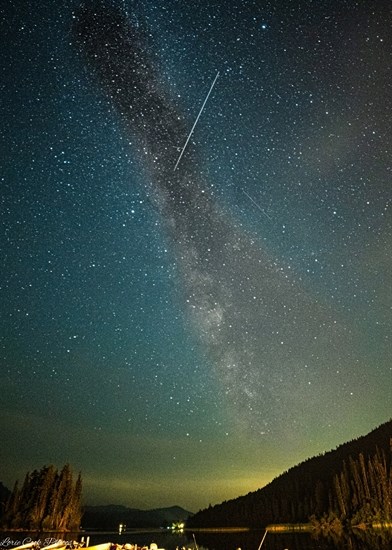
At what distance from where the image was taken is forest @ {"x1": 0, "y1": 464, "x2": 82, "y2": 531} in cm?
11194

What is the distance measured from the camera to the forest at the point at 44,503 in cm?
11194

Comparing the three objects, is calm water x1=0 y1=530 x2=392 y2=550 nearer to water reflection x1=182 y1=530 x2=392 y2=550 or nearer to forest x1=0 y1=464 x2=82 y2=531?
water reflection x1=182 y1=530 x2=392 y2=550

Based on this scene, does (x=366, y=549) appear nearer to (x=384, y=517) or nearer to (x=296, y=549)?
(x=296, y=549)

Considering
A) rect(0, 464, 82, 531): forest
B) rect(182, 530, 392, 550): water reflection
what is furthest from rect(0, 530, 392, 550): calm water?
rect(0, 464, 82, 531): forest

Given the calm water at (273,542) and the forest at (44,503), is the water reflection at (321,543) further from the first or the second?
the forest at (44,503)

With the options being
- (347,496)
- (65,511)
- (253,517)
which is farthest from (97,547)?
(253,517)

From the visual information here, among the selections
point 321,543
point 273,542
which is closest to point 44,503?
point 273,542

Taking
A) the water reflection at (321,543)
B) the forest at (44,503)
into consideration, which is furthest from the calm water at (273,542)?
the forest at (44,503)

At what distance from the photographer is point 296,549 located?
57812 mm

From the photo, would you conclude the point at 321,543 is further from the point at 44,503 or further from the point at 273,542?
the point at 44,503

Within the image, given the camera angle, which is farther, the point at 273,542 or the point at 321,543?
the point at 273,542

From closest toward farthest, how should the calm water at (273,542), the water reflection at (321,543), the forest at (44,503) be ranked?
the calm water at (273,542) → the water reflection at (321,543) → the forest at (44,503)

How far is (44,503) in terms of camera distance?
116 m

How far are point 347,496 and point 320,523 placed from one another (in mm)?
11320
